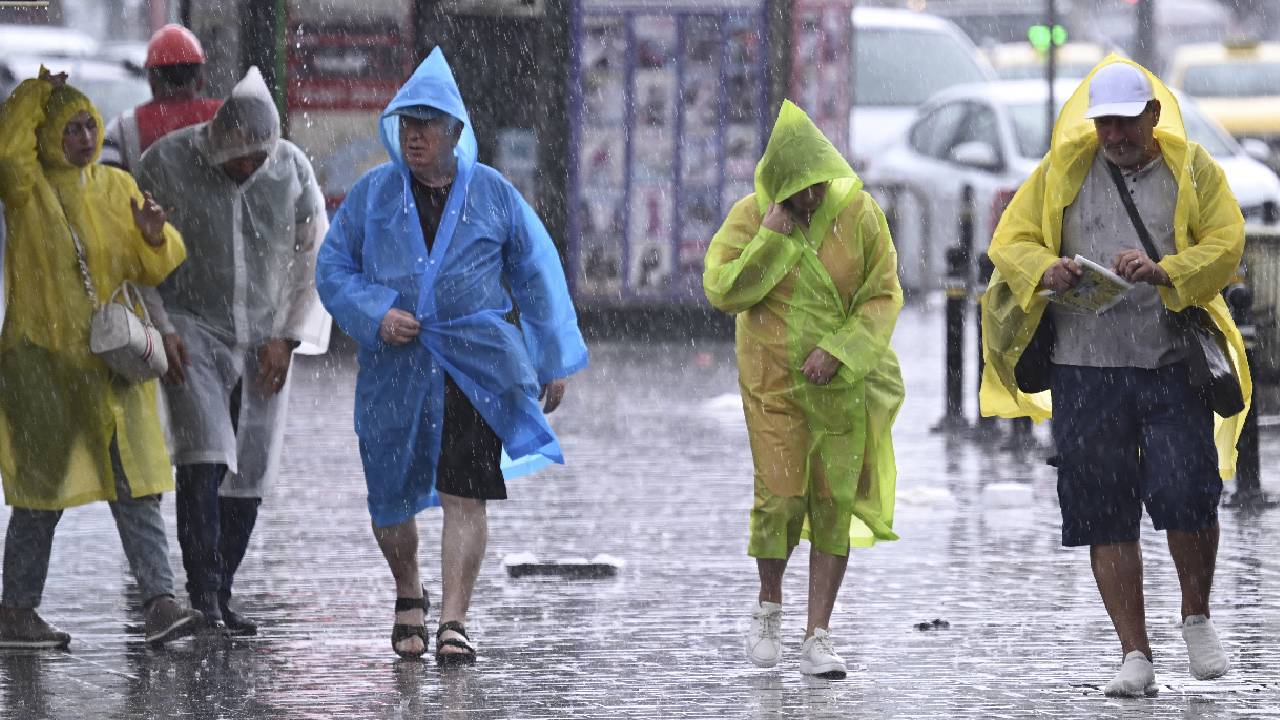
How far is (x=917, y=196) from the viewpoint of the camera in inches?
993

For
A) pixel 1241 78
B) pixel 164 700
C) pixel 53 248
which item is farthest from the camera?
pixel 1241 78

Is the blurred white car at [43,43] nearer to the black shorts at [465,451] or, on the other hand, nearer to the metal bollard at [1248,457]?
the metal bollard at [1248,457]

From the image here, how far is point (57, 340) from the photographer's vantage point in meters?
8.28

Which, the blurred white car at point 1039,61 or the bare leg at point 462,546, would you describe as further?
the blurred white car at point 1039,61

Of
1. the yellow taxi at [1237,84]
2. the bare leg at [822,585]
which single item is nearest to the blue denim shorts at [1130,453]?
the bare leg at [822,585]

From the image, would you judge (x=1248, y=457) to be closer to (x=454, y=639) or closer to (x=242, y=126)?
(x=454, y=639)

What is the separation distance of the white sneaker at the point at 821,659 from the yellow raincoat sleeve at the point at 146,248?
93.8 inches

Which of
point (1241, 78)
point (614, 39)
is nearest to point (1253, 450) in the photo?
point (614, 39)

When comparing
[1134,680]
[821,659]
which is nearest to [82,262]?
[821,659]

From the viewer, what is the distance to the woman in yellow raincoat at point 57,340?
326 inches

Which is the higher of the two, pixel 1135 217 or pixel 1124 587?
pixel 1135 217

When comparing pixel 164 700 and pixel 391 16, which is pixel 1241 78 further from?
pixel 164 700

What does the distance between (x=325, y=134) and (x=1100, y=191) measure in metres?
13.0

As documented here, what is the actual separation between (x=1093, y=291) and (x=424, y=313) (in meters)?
2.08
